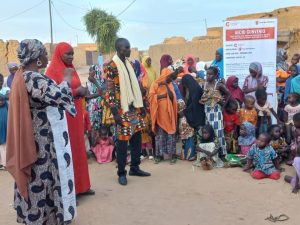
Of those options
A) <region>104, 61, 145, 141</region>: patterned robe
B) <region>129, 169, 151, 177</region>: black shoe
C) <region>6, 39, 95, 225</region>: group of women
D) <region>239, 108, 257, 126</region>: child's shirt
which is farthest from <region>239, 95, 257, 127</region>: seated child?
<region>6, 39, 95, 225</region>: group of women

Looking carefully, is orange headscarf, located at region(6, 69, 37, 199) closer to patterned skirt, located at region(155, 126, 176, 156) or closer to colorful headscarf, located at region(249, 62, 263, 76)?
patterned skirt, located at region(155, 126, 176, 156)

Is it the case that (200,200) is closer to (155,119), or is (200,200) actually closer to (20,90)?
(155,119)

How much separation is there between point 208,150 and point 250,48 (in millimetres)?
2175

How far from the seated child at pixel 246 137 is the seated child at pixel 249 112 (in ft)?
0.58

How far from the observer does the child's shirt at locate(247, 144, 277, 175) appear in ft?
17.6

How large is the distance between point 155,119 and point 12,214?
9.03ft

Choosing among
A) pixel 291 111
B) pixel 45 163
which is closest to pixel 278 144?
pixel 291 111

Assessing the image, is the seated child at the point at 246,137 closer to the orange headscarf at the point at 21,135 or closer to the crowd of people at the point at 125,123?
the crowd of people at the point at 125,123

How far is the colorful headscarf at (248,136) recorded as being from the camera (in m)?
6.09

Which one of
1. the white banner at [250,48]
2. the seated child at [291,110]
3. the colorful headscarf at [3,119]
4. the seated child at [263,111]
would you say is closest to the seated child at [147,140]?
the white banner at [250,48]

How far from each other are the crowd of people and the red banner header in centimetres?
55

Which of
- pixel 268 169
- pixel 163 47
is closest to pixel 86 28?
pixel 163 47

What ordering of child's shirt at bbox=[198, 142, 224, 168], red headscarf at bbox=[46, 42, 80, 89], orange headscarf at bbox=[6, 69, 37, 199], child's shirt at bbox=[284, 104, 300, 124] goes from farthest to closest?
child's shirt at bbox=[284, 104, 300, 124] → child's shirt at bbox=[198, 142, 224, 168] → red headscarf at bbox=[46, 42, 80, 89] → orange headscarf at bbox=[6, 69, 37, 199]

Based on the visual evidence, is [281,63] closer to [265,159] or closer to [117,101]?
[265,159]
